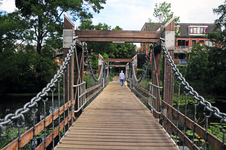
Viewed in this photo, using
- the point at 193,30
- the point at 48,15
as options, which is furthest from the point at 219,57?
the point at 193,30

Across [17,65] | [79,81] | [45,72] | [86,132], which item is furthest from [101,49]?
[86,132]

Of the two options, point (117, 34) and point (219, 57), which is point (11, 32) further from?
point (219, 57)

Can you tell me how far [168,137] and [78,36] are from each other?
9.83 ft

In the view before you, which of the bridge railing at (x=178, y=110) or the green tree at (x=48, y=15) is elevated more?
the green tree at (x=48, y=15)

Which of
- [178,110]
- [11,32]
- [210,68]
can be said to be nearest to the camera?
[178,110]

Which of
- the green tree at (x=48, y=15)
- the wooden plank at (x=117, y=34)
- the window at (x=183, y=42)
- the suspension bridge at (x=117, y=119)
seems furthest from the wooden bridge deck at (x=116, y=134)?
the window at (x=183, y=42)

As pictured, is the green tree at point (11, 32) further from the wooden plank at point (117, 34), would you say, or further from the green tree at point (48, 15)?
the wooden plank at point (117, 34)

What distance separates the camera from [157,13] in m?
22.5

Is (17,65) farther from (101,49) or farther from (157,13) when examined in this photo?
(157,13)

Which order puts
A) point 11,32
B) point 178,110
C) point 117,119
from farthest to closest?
point 11,32
point 117,119
point 178,110

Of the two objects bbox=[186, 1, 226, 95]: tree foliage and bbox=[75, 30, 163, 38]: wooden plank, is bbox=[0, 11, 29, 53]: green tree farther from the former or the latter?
bbox=[186, 1, 226, 95]: tree foliage

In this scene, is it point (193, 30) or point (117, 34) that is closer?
point (117, 34)

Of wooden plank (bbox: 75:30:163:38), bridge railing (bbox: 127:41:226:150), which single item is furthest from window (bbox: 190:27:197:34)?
wooden plank (bbox: 75:30:163:38)

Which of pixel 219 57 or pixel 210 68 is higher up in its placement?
pixel 219 57
